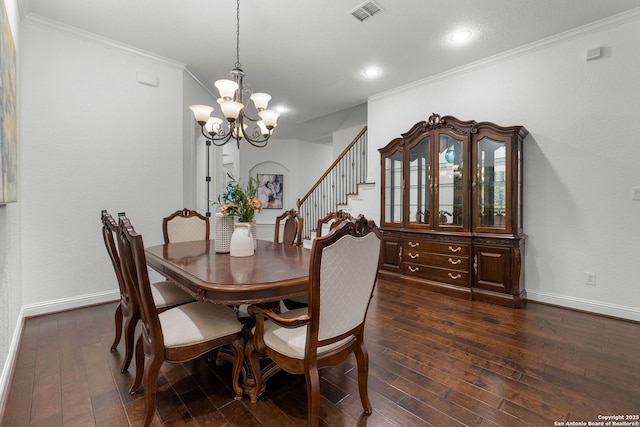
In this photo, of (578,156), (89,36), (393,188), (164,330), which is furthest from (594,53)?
(89,36)

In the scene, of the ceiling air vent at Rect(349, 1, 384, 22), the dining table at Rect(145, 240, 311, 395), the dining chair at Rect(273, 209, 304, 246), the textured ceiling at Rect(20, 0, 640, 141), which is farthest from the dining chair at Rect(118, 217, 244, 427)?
the ceiling air vent at Rect(349, 1, 384, 22)

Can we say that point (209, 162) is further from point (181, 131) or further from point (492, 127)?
point (492, 127)

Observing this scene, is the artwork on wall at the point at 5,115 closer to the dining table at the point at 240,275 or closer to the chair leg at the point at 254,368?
the dining table at the point at 240,275

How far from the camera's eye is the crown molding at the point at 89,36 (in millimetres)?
2804

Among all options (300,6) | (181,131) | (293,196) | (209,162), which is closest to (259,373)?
(300,6)

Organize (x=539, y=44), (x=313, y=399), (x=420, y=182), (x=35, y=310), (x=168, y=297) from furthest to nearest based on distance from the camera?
1. (x=420, y=182)
2. (x=539, y=44)
3. (x=35, y=310)
4. (x=168, y=297)
5. (x=313, y=399)

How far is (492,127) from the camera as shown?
330 centimetres

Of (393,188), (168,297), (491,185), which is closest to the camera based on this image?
(168,297)

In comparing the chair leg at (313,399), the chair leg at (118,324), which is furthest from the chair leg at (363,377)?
the chair leg at (118,324)

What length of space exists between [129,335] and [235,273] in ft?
2.90

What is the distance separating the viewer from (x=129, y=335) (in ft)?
6.15

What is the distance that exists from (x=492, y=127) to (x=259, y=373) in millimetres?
3340

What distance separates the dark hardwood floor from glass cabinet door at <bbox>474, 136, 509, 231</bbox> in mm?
1124

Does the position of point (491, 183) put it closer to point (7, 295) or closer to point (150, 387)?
point (150, 387)
